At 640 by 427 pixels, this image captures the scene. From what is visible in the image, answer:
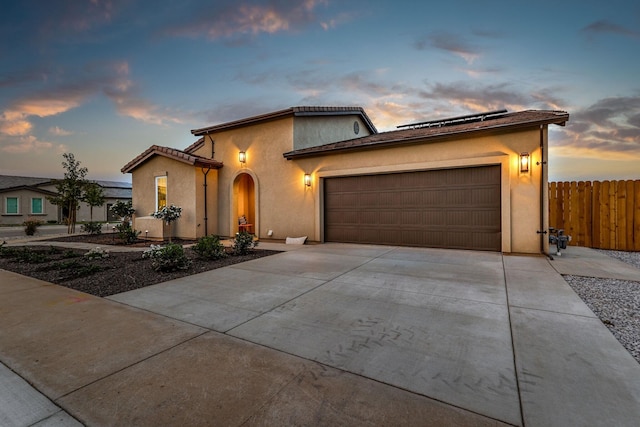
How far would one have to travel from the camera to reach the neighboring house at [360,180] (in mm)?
6969

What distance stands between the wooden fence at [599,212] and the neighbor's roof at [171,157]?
12.3 metres

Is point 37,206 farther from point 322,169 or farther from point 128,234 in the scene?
point 322,169

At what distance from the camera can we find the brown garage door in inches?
292

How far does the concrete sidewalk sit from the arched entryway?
747 centimetres

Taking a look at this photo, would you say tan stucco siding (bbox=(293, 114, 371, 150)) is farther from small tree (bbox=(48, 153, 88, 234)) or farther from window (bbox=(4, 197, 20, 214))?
window (bbox=(4, 197, 20, 214))

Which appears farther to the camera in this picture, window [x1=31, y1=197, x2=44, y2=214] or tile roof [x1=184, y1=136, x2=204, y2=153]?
window [x1=31, y1=197, x2=44, y2=214]

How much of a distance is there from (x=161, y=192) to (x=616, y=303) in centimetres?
1407

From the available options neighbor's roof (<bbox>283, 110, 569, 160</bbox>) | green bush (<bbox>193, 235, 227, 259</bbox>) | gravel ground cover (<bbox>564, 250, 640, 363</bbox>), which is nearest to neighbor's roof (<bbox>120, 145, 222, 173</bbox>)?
neighbor's roof (<bbox>283, 110, 569, 160</bbox>)

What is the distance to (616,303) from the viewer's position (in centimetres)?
358

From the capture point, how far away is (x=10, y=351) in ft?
7.89

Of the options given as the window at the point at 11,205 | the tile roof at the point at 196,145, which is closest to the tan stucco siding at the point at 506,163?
the tile roof at the point at 196,145

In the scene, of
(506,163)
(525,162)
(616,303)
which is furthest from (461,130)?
(616,303)

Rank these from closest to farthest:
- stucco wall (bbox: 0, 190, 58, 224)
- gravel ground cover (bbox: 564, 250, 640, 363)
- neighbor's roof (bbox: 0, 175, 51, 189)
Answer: gravel ground cover (bbox: 564, 250, 640, 363) → stucco wall (bbox: 0, 190, 58, 224) → neighbor's roof (bbox: 0, 175, 51, 189)

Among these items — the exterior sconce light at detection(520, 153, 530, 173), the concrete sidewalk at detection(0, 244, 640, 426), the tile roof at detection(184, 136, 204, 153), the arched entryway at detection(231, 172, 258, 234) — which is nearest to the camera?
the concrete sidewalk at detection(0, 244, 640, 426)
